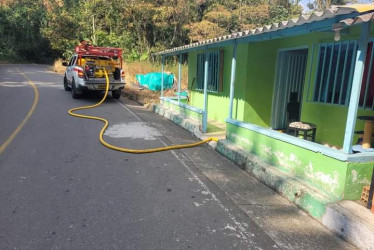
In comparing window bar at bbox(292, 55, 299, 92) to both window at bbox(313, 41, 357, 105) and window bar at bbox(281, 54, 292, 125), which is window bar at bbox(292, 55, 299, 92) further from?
window at bbox(313, 41, 357, 105)

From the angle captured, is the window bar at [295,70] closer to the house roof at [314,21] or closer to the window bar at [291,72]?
the window bar at [291,72]

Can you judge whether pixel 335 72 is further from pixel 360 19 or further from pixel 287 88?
pixel 360 19

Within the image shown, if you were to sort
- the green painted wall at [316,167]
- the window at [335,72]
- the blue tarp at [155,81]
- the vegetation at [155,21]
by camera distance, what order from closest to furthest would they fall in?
the green painted wall at [316,167]
the window at [335,72]
the blue tarp at [155,81]
the vegetation at [155,21]

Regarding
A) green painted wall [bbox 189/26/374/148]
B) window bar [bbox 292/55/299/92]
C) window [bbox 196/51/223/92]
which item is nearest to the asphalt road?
green painted wall [bbox 189/26/374/148]

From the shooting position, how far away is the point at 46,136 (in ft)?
22.9

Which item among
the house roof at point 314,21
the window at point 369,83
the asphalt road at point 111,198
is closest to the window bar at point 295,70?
the house roof at point 314,21

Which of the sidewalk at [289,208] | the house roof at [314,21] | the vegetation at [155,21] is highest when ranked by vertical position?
the vegetation at [155,21]

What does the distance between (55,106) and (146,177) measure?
7779 millimetres

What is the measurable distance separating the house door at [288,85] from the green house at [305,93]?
0.09ft

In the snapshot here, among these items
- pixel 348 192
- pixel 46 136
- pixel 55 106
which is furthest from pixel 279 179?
pixel 55 106

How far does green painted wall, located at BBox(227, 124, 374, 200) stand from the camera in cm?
357

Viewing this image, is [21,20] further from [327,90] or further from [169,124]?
[327,90]

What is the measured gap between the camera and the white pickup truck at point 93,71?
493 inches

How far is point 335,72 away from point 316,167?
2.61 metres
